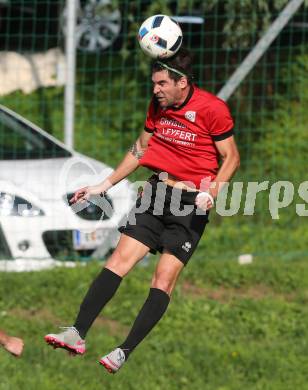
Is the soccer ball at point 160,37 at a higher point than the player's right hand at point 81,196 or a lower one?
higher

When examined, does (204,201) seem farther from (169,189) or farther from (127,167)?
Result: (127,167)

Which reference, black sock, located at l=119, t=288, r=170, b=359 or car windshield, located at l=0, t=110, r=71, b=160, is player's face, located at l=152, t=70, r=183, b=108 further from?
car windshield, located at l=0, t=110, r=71, b=160

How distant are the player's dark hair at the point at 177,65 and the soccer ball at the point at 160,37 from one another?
0.06 meters

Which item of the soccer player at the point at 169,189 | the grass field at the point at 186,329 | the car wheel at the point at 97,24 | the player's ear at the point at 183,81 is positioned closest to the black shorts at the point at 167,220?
the soccer player at the point at 169,189

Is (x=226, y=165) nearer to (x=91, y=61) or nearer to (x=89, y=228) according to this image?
(x=89, y=228)

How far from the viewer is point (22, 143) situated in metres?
12.1

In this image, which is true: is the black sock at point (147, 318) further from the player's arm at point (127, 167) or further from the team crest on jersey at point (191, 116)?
the team crest on jersey at point (191, 116)

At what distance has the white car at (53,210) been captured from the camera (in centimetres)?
1131

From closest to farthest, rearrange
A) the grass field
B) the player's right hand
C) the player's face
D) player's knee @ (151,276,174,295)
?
the player's face < player's knee @ (151,276,174,295) < the player's right hand < the grass field

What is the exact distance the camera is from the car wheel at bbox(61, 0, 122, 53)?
1481cm

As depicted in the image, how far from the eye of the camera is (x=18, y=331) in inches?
423

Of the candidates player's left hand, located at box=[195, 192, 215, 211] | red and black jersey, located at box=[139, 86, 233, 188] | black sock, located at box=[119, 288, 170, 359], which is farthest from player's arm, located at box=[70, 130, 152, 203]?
player's left hand, located at box=[195, 192, 215, 211]

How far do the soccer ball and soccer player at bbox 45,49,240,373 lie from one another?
0.09 metres

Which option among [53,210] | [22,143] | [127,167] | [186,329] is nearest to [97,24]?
[22,143]
